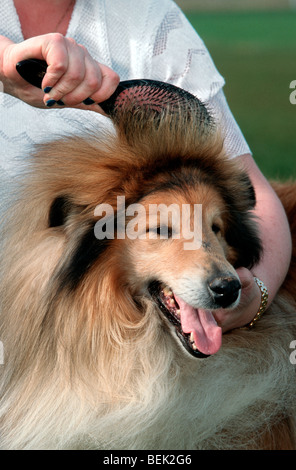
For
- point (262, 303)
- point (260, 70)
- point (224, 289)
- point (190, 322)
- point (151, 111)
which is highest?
point (151, 111)

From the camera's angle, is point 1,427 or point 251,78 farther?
point 251,78

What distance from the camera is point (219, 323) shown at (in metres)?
2.13

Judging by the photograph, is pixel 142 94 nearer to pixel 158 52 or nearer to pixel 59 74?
pixel 59 74

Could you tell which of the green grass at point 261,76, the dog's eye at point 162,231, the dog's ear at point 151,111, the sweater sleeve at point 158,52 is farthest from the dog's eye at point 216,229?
the green grass at point 261,76

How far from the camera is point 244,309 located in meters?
2.16

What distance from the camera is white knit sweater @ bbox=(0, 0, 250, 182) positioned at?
2.55 m

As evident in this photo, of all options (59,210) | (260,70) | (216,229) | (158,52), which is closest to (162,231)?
(216,229)

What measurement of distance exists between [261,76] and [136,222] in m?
13.9

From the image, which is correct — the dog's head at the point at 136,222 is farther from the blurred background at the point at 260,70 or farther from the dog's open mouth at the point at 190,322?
the blurred background at the point at 260,70

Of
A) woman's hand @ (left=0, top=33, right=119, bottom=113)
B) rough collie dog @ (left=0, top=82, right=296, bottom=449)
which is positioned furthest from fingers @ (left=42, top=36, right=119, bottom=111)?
rough collie dog @ (left=0, top=82, right=296, bottom=449)
